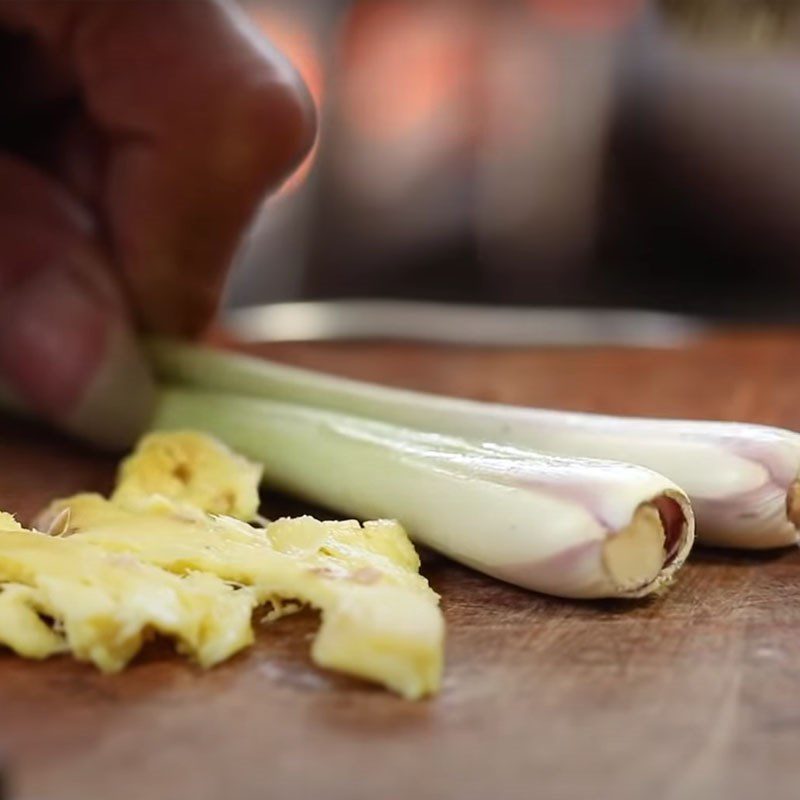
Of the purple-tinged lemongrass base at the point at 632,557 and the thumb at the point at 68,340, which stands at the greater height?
the purple-tinged lemongrass base at the point at 632,557

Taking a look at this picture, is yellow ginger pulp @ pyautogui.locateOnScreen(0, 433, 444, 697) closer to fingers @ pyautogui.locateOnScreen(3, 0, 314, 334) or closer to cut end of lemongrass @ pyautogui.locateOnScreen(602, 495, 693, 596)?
cut end of lemongrass @ pyautogui.locateOnScreen(602, 495, 693, 596)

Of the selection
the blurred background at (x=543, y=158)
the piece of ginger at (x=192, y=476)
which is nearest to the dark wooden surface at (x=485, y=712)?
the piece of ginger at (x=192, y=476)

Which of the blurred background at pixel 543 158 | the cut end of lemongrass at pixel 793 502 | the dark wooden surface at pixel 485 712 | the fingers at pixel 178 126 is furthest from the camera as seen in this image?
the blurred background at pixel 543 158

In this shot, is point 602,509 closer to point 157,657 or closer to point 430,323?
point 157,657

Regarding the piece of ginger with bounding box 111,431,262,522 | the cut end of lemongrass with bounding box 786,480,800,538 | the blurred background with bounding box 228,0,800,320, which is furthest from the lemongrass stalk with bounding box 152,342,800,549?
the blurred background with bounding box 228,0,800,320

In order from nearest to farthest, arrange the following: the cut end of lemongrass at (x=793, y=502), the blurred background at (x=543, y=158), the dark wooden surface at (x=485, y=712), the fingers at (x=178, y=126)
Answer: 1. the dark wooden surface at (x=485, y=712)
2. the cut end of lemongrass at (x=793, y=502)
3. the fingers at (x=178, y=126)
4. the blurred background at (x=543, y=158)

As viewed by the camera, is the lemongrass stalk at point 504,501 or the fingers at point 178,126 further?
the fingers at point 178,126

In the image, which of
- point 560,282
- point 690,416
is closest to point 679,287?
point 560,282

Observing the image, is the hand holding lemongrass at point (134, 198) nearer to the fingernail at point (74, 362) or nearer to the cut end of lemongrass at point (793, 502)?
the fingernail at point (74, 362)
